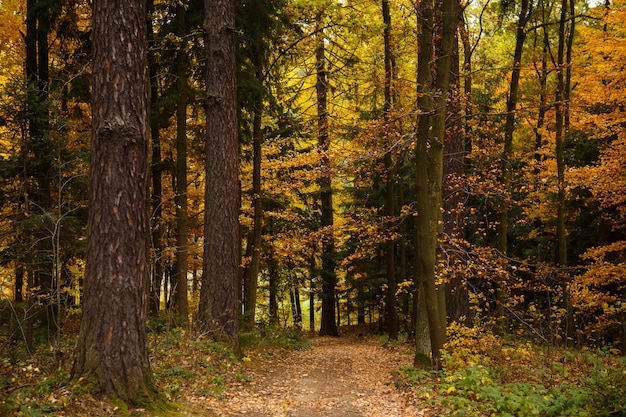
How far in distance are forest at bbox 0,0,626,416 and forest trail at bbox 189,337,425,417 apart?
4.5 inches

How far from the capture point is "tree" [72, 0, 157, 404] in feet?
18.3

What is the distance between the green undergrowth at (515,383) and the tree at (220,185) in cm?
377

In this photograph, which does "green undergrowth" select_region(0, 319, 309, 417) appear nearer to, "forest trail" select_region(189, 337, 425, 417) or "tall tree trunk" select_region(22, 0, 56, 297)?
"forest trail" select_region(189, 337, 425, 417)

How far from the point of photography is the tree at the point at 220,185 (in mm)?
10211

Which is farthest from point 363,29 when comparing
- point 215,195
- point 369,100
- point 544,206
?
point 544,206

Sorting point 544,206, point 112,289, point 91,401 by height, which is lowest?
point 91,401

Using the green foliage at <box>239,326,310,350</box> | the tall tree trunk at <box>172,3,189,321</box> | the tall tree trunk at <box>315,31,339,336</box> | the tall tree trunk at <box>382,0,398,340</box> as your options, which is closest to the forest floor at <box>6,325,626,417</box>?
the green foliage at <box>239,326,310,350</box>

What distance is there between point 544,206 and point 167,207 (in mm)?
13633

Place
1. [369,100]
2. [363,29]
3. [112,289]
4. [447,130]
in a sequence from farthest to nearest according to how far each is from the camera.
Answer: [369,100] → [363,29] → [447,130] → [112,289]

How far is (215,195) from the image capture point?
410 inches

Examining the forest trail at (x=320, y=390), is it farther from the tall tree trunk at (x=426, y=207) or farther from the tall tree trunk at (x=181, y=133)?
the tall tree trunk at (x=181, y=133)

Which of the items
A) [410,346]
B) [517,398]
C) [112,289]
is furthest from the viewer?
[410,346]

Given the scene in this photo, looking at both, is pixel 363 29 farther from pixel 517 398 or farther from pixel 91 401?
pixel 91 401

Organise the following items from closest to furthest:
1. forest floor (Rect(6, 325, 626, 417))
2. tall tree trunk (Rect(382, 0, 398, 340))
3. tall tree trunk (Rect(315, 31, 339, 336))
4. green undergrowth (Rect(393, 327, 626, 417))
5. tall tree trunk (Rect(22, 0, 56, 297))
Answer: forest floor (Rect(6, 325, 626, 417)), green undergrowth (Rect(393, 327, 626, 417)), tall tree trunk (Rect(22, 0, 56, 297)), tall tree trunk (Rect(382, 0, 398, 340)), tall tree trunk (Rect(315, 31, 339, 336))
